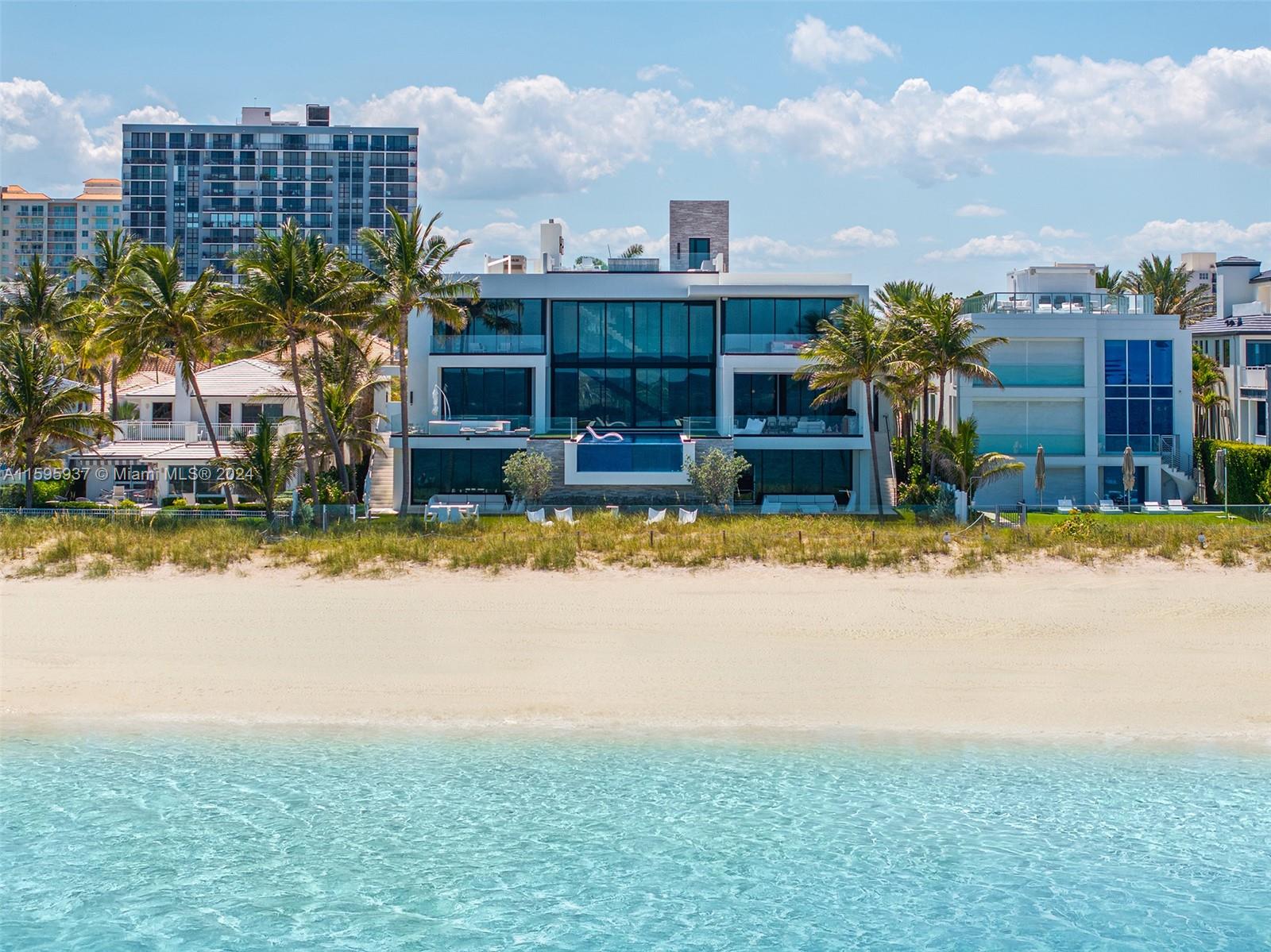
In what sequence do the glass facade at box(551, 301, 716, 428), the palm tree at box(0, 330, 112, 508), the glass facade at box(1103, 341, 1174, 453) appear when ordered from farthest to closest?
the glass facade at box(551, 301, 716, 428) < the glass facade at box(1103, 341, 1174, 453) < the palm tree at box(0, 330, 112, 508)

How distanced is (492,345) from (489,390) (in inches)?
64.6

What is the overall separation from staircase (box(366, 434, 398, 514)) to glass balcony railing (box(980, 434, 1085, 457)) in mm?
18763

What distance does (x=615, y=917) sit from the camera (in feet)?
48.1

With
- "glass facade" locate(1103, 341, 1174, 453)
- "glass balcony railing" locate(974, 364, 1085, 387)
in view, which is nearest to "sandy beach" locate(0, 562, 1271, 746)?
"glass balcony railing" locate(974, 364, 1085, 387)

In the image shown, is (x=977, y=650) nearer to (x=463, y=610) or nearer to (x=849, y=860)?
(x=849, y=860)

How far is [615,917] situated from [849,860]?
9.92 ft

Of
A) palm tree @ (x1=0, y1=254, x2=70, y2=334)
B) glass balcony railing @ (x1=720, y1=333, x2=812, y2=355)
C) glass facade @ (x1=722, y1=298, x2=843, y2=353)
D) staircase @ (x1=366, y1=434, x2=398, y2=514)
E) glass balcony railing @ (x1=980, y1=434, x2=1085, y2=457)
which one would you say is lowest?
staircase @ (x1=366, y1=434, x2=398, y2=514)

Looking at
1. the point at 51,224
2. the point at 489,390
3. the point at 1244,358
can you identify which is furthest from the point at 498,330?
the point at 51,224

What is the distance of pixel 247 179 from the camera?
13862cm

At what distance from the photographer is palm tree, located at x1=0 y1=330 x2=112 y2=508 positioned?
37906 millimetres

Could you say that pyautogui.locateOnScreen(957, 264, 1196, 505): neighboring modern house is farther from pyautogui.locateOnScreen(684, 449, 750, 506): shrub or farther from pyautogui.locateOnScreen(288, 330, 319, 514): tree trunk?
pyautogui.locateOnScreen(288, 330, 319, 514): tree trunk

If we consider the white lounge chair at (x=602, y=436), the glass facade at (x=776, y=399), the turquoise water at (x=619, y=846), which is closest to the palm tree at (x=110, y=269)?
the white lounge chair at (x=602, y=436)

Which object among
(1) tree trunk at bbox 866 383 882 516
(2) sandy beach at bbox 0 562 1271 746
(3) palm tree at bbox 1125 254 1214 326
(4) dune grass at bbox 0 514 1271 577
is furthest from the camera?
(3) palm tree at bbox 1125 254 1214 326

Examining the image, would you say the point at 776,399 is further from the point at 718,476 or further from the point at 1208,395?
the point at 1208,395
